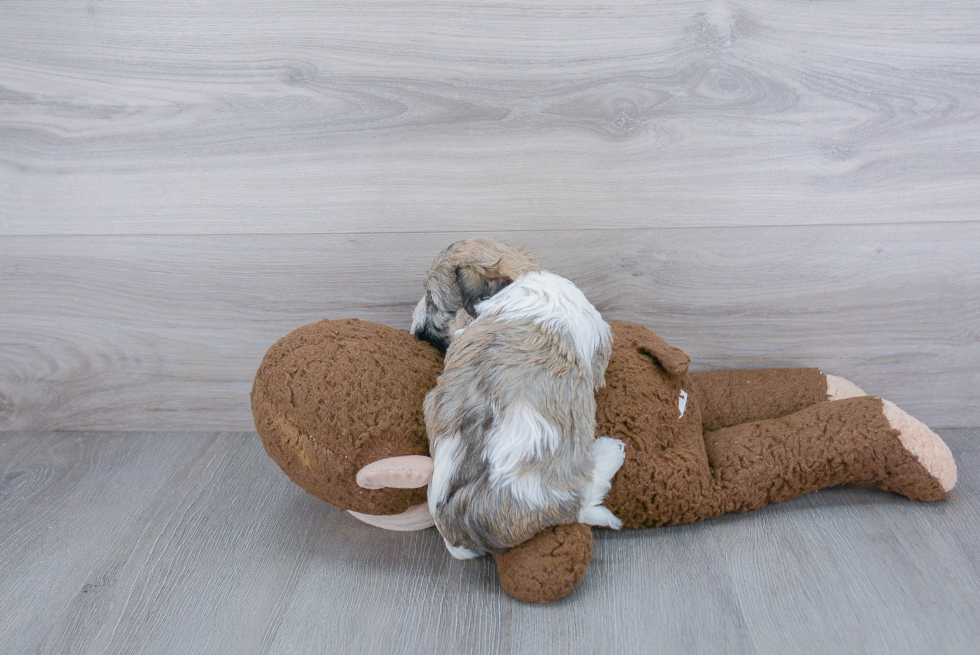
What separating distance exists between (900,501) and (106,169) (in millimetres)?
1464

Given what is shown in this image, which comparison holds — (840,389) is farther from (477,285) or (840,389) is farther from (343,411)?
(343,411)

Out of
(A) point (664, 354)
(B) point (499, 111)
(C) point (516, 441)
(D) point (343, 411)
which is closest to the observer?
(C) point (516, 441)

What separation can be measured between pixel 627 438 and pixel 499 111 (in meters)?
0.59

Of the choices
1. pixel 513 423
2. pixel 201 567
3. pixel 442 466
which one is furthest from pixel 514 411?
pixel 201 567

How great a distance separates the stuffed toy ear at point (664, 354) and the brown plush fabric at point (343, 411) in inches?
12.9

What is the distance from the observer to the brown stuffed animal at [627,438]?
1.02 m

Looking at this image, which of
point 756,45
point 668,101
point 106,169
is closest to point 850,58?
point 756,45

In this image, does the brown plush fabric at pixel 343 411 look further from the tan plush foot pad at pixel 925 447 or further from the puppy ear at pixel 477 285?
the tan plush foot pad at pixel 925 447

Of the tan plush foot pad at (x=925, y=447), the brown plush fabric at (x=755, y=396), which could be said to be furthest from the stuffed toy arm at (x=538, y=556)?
the tan plush foot pad at (x=925, y=447)

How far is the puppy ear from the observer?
1032 mm

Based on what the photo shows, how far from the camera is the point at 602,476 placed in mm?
1032

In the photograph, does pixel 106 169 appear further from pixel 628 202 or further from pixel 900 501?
pixel 900 501

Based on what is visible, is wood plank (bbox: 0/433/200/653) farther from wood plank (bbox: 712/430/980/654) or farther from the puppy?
wood plank (bbox: 712/430/980/654)

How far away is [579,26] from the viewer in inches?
47.0
